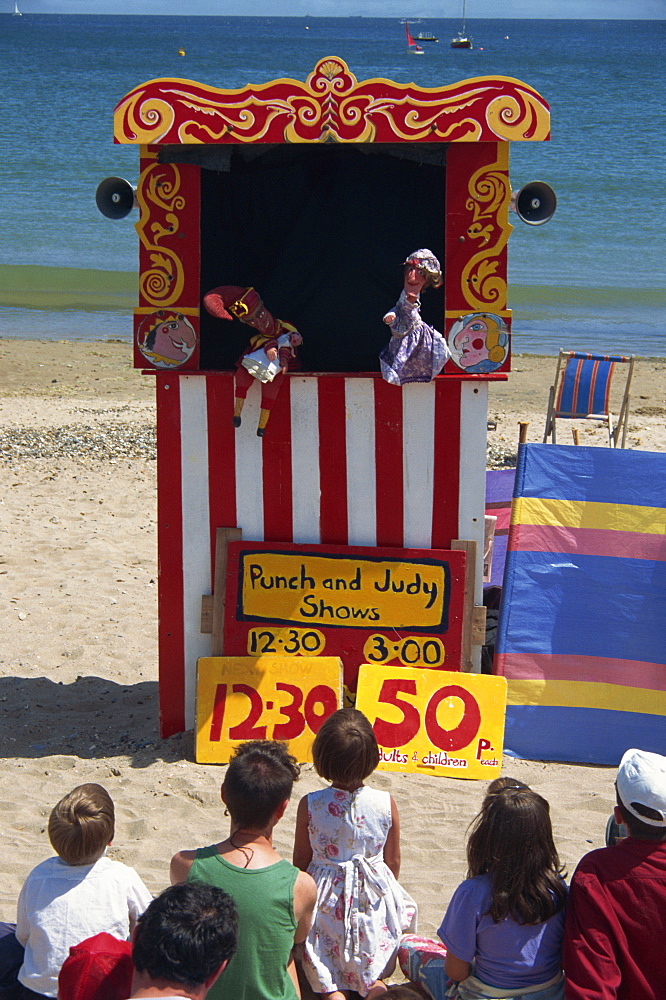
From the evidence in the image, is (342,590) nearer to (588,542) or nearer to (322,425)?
(322,425)

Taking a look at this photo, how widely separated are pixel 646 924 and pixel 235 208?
383 cm

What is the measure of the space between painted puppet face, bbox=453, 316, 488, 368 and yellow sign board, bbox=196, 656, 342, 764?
1531 mm

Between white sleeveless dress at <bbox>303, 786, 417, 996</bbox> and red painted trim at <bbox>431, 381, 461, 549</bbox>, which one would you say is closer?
white sleeveless dress at <bbox>303, 786, 417, 996</bbox>

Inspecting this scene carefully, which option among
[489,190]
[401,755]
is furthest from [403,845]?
[489,190]

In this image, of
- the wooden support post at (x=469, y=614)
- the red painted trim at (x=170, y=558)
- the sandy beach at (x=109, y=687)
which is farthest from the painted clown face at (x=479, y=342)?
the sandy beach at (x=109, y=687)

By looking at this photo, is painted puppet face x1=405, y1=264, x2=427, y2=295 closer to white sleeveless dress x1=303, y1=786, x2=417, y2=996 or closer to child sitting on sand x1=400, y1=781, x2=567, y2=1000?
white sleeveless dress x1=303, y1=786, x2=417, y2=996

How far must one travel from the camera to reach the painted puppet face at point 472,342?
4.98 metres

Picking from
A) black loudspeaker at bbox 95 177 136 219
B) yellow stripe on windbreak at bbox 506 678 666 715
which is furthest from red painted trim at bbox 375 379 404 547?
black loudspeaker at bbox 95 177 136 219

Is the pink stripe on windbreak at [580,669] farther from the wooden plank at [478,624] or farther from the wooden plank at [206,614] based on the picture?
the wooden plank at [206,614]

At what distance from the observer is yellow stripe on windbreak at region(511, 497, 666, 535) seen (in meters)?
5.32

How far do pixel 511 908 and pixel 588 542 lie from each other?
2727 millimetres

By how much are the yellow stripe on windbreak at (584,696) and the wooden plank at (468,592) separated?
256 mm

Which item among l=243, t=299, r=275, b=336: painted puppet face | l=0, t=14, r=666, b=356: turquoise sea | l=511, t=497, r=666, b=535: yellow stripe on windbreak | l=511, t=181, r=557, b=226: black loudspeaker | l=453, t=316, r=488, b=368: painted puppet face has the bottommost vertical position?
l=511, t=497, r=666, b=535: yellow stripe on windbreak

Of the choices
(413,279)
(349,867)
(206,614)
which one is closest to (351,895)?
(349,867)
